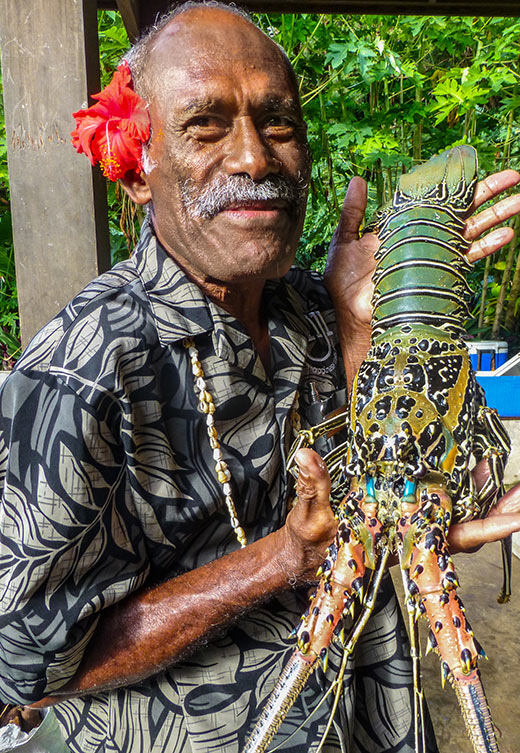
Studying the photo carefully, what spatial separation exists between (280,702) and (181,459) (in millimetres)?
487

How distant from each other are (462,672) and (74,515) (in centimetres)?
66

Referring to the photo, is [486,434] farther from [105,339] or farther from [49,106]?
[49,106]

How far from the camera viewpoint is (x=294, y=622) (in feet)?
4.15

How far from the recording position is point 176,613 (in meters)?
1.13

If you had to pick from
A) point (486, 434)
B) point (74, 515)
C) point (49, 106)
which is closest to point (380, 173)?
point (49, 106)

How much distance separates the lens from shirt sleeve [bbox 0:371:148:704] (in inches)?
40.5

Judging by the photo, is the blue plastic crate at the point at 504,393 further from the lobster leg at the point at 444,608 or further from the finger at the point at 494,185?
the lobster leg at the point at 444,608

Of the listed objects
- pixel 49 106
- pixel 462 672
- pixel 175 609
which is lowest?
pixel 175 609

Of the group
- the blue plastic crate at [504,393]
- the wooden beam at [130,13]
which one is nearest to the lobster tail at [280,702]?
the wooden beam at [130,13]

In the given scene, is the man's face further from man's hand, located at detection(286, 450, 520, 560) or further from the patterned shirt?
man's hand, located at detection(286, 450, 520, 560)

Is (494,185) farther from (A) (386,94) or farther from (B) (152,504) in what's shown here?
(A) (386,94)

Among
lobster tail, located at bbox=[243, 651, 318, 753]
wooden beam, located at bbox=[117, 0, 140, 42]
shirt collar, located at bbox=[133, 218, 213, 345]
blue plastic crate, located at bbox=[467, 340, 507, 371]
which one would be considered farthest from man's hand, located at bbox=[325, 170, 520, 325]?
blue plastic crate, located at bbox=[467, 340, 507, 371]

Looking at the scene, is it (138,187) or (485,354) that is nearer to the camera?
(138,187)

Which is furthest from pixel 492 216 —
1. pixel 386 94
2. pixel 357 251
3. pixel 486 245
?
pixel 386 94
